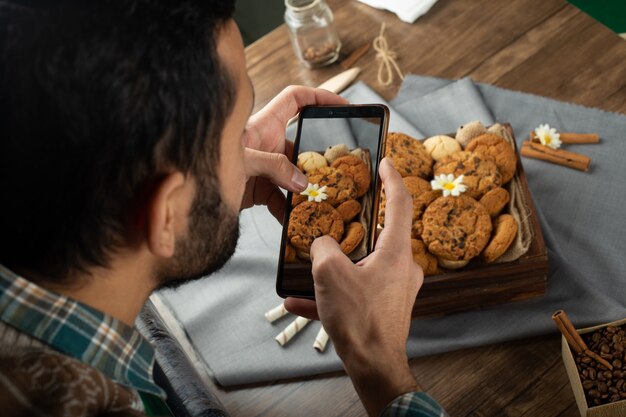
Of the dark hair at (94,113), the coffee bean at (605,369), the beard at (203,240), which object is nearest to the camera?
the dark hair at (94,113)

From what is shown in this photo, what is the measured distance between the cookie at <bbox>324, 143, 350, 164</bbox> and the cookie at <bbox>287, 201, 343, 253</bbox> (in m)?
0.10

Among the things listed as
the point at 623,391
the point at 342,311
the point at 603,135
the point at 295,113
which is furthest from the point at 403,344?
the point at 603,135

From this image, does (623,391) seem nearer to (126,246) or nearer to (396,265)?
(396,265)

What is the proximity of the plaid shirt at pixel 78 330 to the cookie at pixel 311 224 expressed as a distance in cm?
30

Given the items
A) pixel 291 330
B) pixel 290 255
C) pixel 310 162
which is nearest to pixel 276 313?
pixel 291 330

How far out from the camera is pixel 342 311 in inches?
34.4

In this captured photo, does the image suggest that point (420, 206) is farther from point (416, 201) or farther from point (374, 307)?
point (374, 307)

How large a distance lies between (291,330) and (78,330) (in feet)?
1.46

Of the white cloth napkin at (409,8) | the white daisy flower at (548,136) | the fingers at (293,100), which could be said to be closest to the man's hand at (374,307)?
the fingers at (293,100)

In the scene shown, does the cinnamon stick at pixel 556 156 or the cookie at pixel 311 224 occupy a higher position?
the cookie at pixel 311 224

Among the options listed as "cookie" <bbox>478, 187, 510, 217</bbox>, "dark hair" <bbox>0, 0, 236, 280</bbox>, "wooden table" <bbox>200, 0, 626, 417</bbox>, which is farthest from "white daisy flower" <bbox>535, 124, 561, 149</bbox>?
"dark hair" <bbox>0, 0, 236, 280</bbox>

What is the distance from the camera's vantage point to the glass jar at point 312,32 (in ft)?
4.77

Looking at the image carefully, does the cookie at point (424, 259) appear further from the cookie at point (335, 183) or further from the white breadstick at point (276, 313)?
the white breadstick at point (276, 313)

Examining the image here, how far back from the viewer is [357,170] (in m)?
1.06
